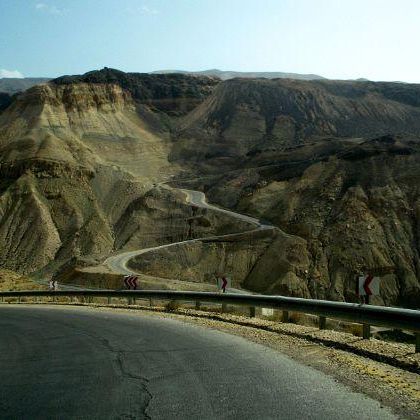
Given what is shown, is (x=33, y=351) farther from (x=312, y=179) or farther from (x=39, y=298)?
(x=312, y=179)

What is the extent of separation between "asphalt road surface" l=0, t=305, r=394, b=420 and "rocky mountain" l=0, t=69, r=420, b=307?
142 feet

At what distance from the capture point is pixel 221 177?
91.5 meters

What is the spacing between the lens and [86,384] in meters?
7.84

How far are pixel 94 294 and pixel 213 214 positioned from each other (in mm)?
47593

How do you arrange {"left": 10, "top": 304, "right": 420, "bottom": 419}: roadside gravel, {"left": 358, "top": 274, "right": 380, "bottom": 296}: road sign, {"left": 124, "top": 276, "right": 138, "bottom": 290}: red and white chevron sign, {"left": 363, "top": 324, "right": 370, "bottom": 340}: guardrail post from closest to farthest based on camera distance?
{"left": 10, "top": 304, "right": 420, "bottom": 419}: roadside gravel < {"left": 363, "top": 324, "right": 370, "bottom": 340}: guardrail post < {"left": 358, "top": 274, "right": 380, "bottom": 296}: road sign < {"left": 124, "top": 276, "right": 138, "bottom": 290}: red and white chevron sign

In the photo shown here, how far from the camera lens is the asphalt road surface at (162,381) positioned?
6555 mm

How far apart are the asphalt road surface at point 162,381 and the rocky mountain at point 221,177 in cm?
4338

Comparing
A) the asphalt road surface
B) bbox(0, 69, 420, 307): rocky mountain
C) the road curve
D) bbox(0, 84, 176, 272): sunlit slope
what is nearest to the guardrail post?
the asphalt road surface

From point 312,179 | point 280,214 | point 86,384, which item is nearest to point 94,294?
point 86,384

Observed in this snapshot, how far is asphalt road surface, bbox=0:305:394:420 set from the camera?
6.55 m

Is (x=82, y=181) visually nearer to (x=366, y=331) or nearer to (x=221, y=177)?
(x=221, y=177)

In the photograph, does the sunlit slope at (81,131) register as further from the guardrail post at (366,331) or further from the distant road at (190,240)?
the guardrail post at (366,331)

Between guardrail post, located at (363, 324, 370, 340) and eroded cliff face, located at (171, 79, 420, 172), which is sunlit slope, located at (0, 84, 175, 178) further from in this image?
guardrail post, located at (363, 324, 370, 340)

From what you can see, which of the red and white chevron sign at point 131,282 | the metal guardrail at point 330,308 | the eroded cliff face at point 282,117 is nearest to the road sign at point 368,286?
the metal guardrail at point 330,308
